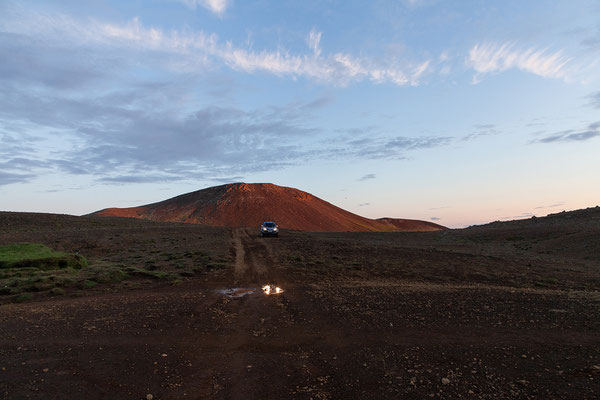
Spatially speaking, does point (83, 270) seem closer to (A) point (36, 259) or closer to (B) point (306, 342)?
(A) point (36, 259)

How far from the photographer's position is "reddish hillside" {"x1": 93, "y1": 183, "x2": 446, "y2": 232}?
4621 inches

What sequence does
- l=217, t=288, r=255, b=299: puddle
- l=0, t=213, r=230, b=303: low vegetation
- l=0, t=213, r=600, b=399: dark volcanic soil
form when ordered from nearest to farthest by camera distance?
l=0, t=213, r=600, b=399: dark volcanic soil → l=217, t=288, r=255, b=299: puddle → l=0, t=213, r=230, b=303: low vegetation

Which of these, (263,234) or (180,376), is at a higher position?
(263,234)

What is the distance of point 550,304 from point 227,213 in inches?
4489

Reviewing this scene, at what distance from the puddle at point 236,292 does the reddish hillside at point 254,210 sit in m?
96.8

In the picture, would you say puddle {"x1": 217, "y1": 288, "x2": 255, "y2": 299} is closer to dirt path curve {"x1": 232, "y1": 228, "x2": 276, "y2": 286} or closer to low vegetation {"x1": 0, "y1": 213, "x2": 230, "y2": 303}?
dirt path curve {"x1": 232, "y1": 228, "x2": 276, "y2": 286}

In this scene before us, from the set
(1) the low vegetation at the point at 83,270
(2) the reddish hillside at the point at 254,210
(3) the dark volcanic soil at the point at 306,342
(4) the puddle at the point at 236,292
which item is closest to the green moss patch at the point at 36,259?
(1) the low vegetation at the point at 83,270

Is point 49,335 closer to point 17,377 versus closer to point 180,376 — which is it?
point 17,377

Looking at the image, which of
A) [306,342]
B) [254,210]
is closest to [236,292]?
[306,342]

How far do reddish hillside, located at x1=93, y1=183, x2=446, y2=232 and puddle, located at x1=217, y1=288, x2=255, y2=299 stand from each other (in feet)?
318

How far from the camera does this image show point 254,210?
12269cm

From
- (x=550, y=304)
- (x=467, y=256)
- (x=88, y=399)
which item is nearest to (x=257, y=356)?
(x=88, y=399)

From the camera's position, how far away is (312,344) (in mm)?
7855

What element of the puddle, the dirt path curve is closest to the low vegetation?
the dirt path curve
